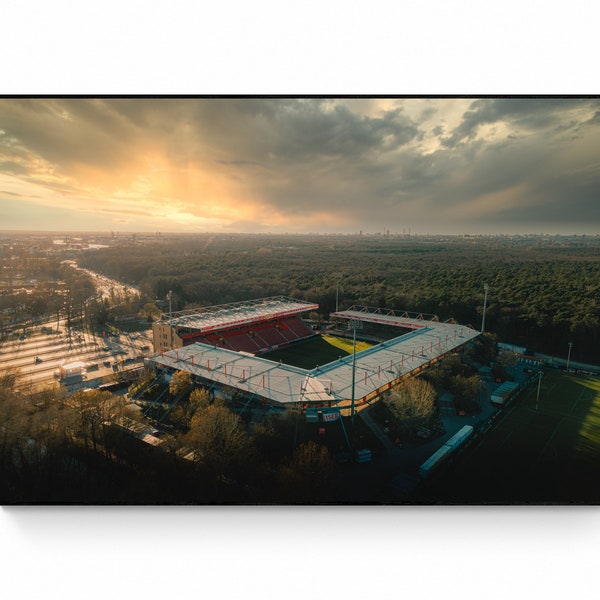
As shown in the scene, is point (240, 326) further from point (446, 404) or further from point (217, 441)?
point (217, 441)

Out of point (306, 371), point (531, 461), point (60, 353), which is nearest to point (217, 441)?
point (306, 371)

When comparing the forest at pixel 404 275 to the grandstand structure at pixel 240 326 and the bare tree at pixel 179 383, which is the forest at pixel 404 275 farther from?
the bare tree at pixel 179 383

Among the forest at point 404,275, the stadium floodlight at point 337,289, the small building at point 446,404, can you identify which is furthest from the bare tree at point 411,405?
the stadium floodlight at point 337,289

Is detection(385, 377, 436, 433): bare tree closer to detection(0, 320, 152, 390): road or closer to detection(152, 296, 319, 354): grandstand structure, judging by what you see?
detection(152, 296, 319, 354): grandstand structure

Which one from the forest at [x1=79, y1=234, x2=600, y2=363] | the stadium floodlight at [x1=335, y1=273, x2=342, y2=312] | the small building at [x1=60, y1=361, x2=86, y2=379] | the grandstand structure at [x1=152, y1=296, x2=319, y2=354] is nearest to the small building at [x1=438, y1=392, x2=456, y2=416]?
the forest at [x1=79, y1=234, x2=600, y2=363]

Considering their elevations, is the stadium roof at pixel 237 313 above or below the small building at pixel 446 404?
above

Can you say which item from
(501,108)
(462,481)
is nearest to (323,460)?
(462,481)

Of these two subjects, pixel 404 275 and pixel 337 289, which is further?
pixel 404 275
